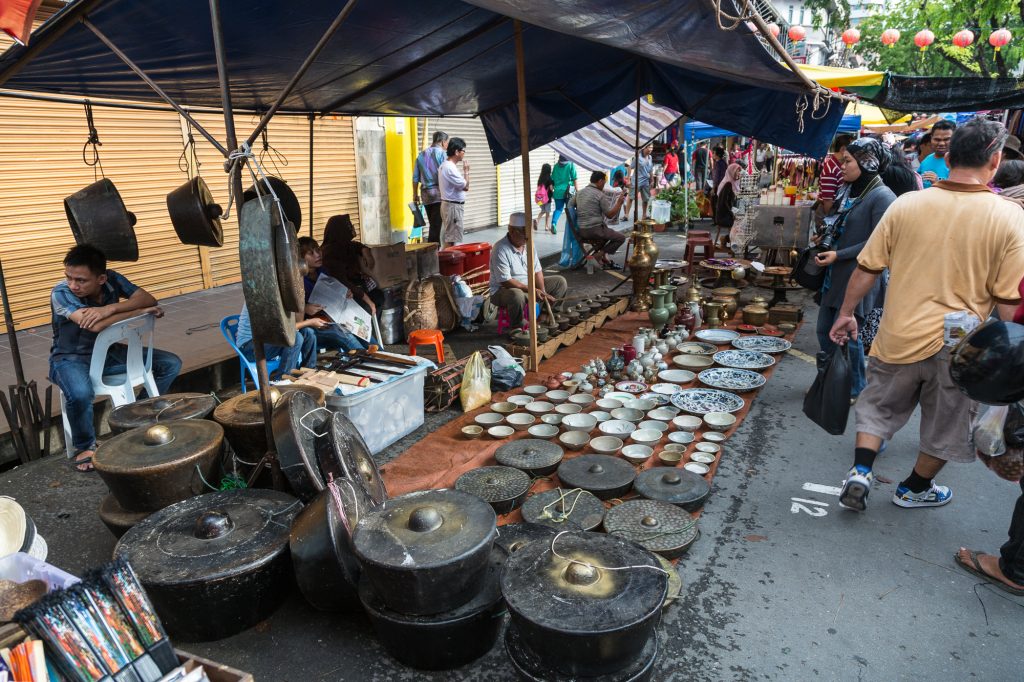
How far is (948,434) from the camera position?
117 inches

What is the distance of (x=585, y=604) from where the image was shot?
2.01 m

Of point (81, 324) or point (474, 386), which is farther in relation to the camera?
point (474, 386)

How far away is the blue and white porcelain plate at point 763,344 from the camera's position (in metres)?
5.87

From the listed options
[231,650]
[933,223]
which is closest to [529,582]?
[231,650]

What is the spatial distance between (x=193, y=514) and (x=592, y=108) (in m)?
6.54

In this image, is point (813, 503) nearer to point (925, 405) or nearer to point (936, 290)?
point (925, 405)

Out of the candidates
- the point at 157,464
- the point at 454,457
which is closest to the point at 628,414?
the point at 454,457

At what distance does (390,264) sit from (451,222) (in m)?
2.86

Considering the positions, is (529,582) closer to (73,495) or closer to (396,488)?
(396,488)

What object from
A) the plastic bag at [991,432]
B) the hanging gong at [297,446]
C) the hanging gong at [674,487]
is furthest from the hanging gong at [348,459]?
the plastic bag at [991,432]

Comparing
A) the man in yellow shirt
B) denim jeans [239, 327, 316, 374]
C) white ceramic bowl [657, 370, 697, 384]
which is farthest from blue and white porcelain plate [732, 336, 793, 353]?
denim jeans [239, 327, 316, 374]

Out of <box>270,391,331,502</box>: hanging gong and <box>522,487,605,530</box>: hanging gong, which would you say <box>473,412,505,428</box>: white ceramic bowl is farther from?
<box>270,391,331,502</box>: hanging gong

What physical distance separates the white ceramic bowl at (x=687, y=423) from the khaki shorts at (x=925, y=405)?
1225 millimetres

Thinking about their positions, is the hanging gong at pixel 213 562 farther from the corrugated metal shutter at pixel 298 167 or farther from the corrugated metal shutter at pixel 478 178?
the corrugated metal shutter at pixel 478 178
